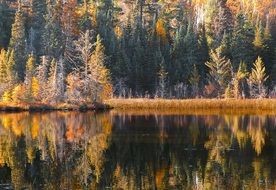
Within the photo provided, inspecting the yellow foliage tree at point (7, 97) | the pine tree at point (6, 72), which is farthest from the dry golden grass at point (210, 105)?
the pine tree at point (6, 72)

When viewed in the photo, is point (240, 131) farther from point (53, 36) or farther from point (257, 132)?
point (53, 36)

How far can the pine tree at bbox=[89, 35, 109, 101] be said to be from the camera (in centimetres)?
7975

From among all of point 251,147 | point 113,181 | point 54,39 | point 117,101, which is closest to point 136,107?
point 117,101

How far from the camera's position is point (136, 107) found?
78938 millimetres

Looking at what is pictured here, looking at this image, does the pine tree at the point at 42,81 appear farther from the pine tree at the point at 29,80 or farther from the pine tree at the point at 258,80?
the pine tree at the point at 258,80

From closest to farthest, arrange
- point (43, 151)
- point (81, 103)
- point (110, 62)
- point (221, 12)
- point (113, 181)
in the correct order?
point (113, 181)
point (43, 151)
point (81, 103)
point (110, 62)
point (221, 12)

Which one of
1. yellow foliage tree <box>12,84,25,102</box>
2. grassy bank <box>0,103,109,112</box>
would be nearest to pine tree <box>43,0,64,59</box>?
yellow foliage tree <box>12,84,25,102</box>

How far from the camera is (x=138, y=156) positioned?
1220 inches

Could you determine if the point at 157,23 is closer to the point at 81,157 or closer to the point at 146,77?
the point at 146,77

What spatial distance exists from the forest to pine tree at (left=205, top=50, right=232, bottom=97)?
7.0 inches

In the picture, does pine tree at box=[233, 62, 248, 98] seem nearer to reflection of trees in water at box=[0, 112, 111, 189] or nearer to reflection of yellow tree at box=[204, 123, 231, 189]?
reflection of trees in water at box=[0, 112, 111, 189]

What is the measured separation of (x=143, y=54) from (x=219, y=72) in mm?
14516

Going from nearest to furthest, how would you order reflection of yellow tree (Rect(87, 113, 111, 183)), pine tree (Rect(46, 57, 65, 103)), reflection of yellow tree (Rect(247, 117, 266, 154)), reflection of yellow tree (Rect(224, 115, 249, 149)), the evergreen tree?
reflection of yellow tree (Rect(87, 113, 111, 183)) → reflection of yellow tree (Rect(247, 117, 266, 154)) → reflection of yellow tree (Rect(224, 115, 249, 149)) → pine tree (Rect(46, 57, 65, 103)) → the evergreen tree

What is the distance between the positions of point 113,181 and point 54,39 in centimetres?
7955
